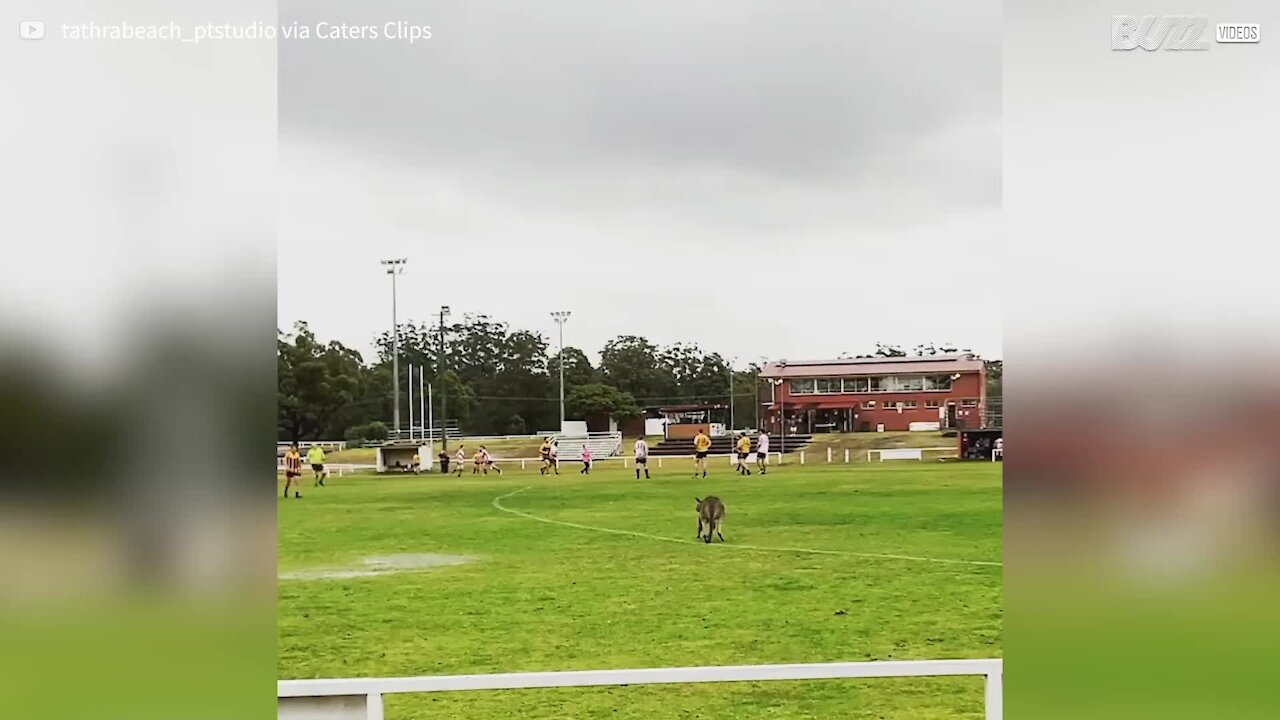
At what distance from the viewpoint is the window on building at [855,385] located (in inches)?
348

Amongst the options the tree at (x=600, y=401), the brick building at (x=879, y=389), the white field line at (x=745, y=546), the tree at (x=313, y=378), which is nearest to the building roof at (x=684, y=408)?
the tree at (x=600, y=401)

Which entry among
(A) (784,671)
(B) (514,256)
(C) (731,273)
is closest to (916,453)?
(C) (731,273)

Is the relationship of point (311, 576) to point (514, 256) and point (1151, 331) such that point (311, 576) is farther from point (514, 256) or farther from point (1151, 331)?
point (1151, 331)

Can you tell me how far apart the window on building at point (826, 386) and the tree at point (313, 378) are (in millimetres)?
4273

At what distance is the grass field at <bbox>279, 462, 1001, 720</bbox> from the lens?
7539mm

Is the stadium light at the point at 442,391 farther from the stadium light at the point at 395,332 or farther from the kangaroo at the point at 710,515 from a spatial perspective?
the kangaroo at the point at 710,515

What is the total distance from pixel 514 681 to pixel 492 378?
25.4ft

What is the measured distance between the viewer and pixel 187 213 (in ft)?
4.31

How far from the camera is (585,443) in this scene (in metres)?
9.66

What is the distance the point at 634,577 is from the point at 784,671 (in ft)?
24.1

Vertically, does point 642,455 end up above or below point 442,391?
below

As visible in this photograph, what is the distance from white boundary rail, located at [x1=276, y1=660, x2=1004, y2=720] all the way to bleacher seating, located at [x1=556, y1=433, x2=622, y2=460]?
7.58 metres

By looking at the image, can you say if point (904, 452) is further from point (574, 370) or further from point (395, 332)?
point (395, 332)

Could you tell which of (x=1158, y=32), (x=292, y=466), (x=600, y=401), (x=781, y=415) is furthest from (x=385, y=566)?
(x=1158, y=32)
